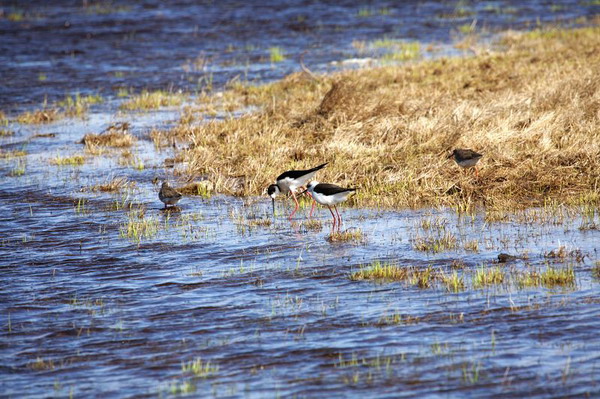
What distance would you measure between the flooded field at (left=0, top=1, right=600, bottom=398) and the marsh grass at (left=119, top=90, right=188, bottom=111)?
12.4ft

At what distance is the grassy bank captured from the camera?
12656 millimetres

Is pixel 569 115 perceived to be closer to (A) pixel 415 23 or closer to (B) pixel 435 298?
(B) pixel 435 298

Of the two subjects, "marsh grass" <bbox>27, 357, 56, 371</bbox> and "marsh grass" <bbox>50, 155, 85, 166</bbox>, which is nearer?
"marsh grass" <bbox>27, 357, 56, 371</bbox>

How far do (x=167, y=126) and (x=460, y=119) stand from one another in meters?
6.48

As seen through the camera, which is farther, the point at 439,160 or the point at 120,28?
the point at 120,28

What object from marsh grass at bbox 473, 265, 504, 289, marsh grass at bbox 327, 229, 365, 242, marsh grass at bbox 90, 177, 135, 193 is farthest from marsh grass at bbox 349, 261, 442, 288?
marsh grass at bbox 90, 177, 135, 193

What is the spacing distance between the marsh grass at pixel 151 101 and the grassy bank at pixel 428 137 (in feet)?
3.84

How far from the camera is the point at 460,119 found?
1557 centimetres

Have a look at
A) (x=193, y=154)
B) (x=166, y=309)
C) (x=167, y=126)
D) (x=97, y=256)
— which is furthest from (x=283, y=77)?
(x=166, y=309)

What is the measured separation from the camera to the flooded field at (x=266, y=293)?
23.7ft

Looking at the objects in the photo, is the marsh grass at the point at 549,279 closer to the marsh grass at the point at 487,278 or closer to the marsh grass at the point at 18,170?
the marsh grass at the point at 487,278

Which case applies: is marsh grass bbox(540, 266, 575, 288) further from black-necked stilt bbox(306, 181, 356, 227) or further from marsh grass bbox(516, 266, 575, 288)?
black-necked stilt bbox(306, 181, 356, 227)

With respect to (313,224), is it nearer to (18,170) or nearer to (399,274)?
(399,274)

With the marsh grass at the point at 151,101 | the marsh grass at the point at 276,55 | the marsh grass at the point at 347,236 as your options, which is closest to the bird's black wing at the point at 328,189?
the marsh grass at the point at 347,236
